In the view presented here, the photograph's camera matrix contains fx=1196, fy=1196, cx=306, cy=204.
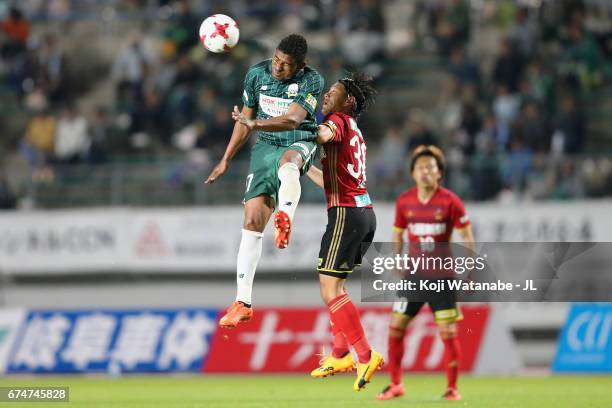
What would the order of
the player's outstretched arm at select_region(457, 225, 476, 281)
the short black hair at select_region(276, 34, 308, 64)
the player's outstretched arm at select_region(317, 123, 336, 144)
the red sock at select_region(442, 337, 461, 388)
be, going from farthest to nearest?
the red sock at select_region(442, 337, 461, 388) → the player's outstretched arm at select_region(457, 225, 476, 281) → the short black hair at select_region(276, 34, 308, 64) → the player's outstretched arm at select_region(317, 123, 336, 144)

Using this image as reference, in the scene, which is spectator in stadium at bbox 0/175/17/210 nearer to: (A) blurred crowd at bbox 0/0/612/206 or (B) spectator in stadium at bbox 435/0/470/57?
(A) blurred crowd at bbox 0/0/612/206

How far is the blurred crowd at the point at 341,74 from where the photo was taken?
1944 centimetres

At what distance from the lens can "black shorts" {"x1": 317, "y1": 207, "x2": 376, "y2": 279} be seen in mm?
10289

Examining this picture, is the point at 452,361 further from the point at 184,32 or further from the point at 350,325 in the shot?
the point at 184,32

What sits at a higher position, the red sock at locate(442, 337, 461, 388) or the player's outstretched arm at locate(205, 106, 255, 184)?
the player's outstretched arm at locate(205, 106, 255, 184)

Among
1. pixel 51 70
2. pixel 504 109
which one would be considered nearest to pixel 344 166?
pixel 504 109

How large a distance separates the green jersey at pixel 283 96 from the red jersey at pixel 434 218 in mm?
2395

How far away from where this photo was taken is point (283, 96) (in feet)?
34.5

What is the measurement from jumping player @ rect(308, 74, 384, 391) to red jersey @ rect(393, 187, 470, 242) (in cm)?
217

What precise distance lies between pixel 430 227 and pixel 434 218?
10 centimetres

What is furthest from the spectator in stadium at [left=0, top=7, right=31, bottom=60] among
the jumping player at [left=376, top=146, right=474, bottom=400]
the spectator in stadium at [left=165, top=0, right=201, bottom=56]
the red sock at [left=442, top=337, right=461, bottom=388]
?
the red sock at [left=442, top=337, right=461, bottom=388]

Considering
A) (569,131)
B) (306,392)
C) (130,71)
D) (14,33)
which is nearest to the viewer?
(306,392)

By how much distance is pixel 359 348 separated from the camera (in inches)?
400

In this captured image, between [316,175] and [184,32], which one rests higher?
[184,32]
